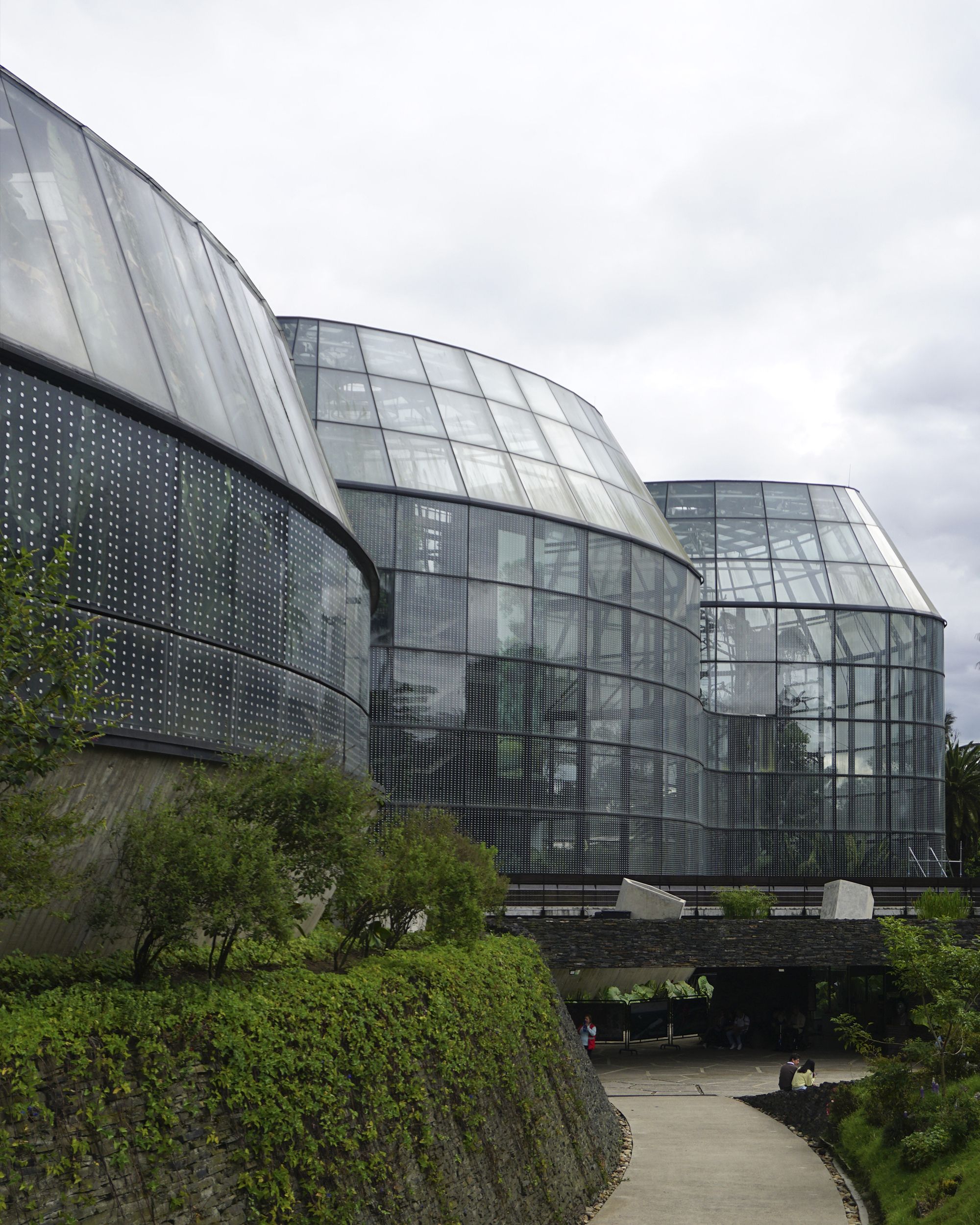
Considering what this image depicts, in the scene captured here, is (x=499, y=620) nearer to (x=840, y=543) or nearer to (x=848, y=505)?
(x=840, y=543)

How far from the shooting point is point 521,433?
37250 millimetres

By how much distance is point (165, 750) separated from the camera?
41.7ft

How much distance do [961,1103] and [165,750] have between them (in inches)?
506

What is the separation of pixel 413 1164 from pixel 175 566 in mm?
6679

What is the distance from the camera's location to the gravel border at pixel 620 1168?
16297 mm

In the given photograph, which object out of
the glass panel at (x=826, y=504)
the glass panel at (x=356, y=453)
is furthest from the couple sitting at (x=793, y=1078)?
the glass panel at (x=826, y=504)

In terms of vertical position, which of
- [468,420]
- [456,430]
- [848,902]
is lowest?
[848,902]

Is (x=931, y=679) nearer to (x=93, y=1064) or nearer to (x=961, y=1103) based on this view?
(x=961, y=1103)

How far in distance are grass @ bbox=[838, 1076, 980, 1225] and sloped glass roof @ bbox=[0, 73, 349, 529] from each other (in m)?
12.0

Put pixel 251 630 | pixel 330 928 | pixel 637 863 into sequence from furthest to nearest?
pixel 637 863
pixel 330 928
pixel 251 630

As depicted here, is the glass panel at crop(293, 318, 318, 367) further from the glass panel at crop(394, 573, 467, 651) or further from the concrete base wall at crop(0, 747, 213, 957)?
the concrete base wall at crop(0, 747, 213, 957)

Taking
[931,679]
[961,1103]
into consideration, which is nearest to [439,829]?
[961,1103]

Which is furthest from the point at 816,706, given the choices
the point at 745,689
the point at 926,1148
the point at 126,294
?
the point at 126,294

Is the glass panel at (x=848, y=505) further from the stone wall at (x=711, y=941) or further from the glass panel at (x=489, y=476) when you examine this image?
the stone wall at (x=711, y=941)
